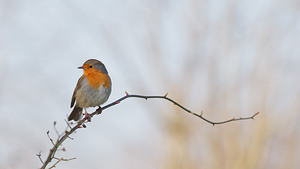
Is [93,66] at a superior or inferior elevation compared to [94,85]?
superior

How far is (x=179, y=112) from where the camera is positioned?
849cm

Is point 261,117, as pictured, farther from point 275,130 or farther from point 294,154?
point 294,154

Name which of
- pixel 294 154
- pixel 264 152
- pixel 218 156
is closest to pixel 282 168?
pixel 294 154

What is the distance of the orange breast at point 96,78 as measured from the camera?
326 centimetres

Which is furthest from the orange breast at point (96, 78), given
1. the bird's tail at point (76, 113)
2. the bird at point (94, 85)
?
the bird's tail at point (76, 113)

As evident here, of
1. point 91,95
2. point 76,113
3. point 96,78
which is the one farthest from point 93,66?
point 76,113

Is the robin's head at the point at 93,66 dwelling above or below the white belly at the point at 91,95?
above

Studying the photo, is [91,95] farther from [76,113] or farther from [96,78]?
[76,113]

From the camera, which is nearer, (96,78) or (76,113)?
(96,78)

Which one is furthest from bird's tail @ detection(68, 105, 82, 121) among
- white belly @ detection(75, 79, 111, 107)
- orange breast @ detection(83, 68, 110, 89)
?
orange breast @ detection(83, 68, 110, 89)

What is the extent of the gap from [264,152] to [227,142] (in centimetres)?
79

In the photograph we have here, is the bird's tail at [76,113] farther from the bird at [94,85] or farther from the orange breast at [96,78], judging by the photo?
the orange breast at [96,78]

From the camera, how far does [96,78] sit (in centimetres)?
327

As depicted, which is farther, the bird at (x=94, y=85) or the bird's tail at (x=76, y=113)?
the bird's tail at (x=76, y=113)
